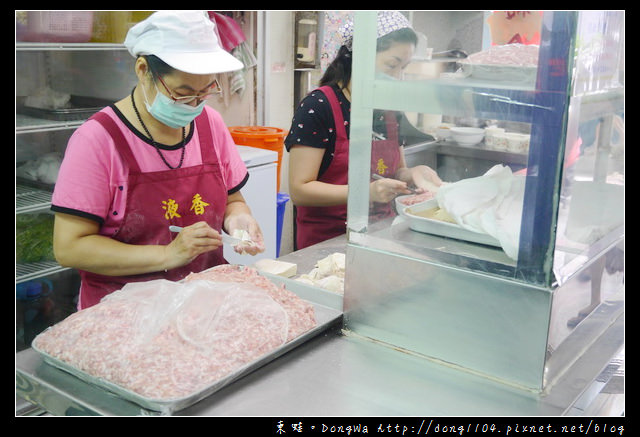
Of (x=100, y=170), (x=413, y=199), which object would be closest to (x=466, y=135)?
(x=413, y=199)

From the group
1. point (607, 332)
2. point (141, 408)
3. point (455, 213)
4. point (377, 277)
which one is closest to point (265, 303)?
point (377, 277)

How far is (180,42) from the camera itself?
182 cm

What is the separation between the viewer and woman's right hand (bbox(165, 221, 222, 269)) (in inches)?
71.9

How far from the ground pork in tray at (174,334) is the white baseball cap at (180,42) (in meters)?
0.68

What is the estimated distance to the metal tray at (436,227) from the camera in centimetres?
143

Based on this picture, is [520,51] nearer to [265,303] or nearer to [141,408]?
[265,303]

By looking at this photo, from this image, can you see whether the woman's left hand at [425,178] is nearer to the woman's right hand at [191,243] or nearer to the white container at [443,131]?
the white container at [443,131]

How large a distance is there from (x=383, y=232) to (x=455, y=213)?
7.3 inches

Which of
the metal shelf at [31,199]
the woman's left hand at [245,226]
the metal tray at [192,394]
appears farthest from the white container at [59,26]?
the metal tray at [192,394]

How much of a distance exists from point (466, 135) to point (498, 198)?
25cm

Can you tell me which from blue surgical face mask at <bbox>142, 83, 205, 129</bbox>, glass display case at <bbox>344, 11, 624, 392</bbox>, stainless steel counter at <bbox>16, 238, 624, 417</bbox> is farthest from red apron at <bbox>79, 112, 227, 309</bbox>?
glass display case at <bbox>344, 11, 624, 392</bbox>

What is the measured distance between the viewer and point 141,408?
47.0 inches

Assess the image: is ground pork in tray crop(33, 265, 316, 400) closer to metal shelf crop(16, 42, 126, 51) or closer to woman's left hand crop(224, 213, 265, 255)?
woman's left hand crop(224, 213, 265, 255)

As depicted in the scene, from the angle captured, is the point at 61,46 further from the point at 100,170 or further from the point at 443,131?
the point at 443,131
